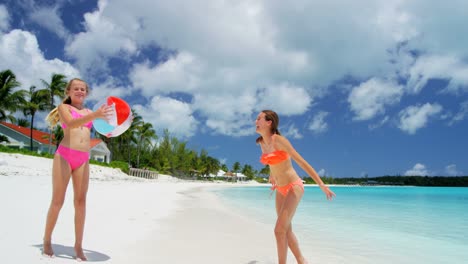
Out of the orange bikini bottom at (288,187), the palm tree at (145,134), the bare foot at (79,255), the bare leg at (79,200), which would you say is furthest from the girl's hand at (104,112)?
the palm tree at (145,134)

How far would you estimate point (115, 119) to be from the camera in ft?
12.3

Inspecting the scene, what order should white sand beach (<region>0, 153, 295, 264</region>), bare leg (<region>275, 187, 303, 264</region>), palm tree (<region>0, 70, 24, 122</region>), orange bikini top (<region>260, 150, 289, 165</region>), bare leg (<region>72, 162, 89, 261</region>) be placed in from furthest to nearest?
palm tree (<region>0, 70, 24, 122</region>)
white sand beach (<region>0, 153, 295, 264</region>)
bare leg (<region>72, 162, 89, 261</region>)
orange bikini top (<region>260, 150, 289, 165</region>)
bare leg (<region>275, 187, 303, 264</region>)

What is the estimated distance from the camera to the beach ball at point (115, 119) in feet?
12.1

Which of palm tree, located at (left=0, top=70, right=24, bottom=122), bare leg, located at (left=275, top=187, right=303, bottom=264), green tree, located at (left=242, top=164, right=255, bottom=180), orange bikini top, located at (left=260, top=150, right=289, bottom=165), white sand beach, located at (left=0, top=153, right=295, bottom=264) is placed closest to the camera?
bare leg, located at (left=275, top=187, right=303, bottom=264)

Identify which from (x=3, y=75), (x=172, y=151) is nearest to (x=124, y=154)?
(x=172, y=151)

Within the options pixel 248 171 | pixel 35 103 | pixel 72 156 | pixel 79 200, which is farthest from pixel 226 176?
pixel 72 156

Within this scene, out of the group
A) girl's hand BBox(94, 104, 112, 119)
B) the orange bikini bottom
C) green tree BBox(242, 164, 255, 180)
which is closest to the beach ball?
girl's hand BBox(94, 104, 112, 119)

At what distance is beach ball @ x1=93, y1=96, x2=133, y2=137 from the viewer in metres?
3.70

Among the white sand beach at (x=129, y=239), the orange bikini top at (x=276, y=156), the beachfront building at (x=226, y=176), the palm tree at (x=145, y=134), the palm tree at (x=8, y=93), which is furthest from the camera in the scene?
the beachfront building at (x=226, y=176)

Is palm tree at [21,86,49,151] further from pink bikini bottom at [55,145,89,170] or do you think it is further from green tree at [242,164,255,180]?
green tree at [242,164,255,180]

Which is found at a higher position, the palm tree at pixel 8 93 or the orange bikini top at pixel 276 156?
the palm tree at pixel 8 93

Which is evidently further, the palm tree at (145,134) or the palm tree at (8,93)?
the palm tree at (145,134)

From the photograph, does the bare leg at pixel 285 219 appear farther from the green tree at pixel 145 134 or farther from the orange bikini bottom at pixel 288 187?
the green tree at pixel 145 134

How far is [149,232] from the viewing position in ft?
18.6
